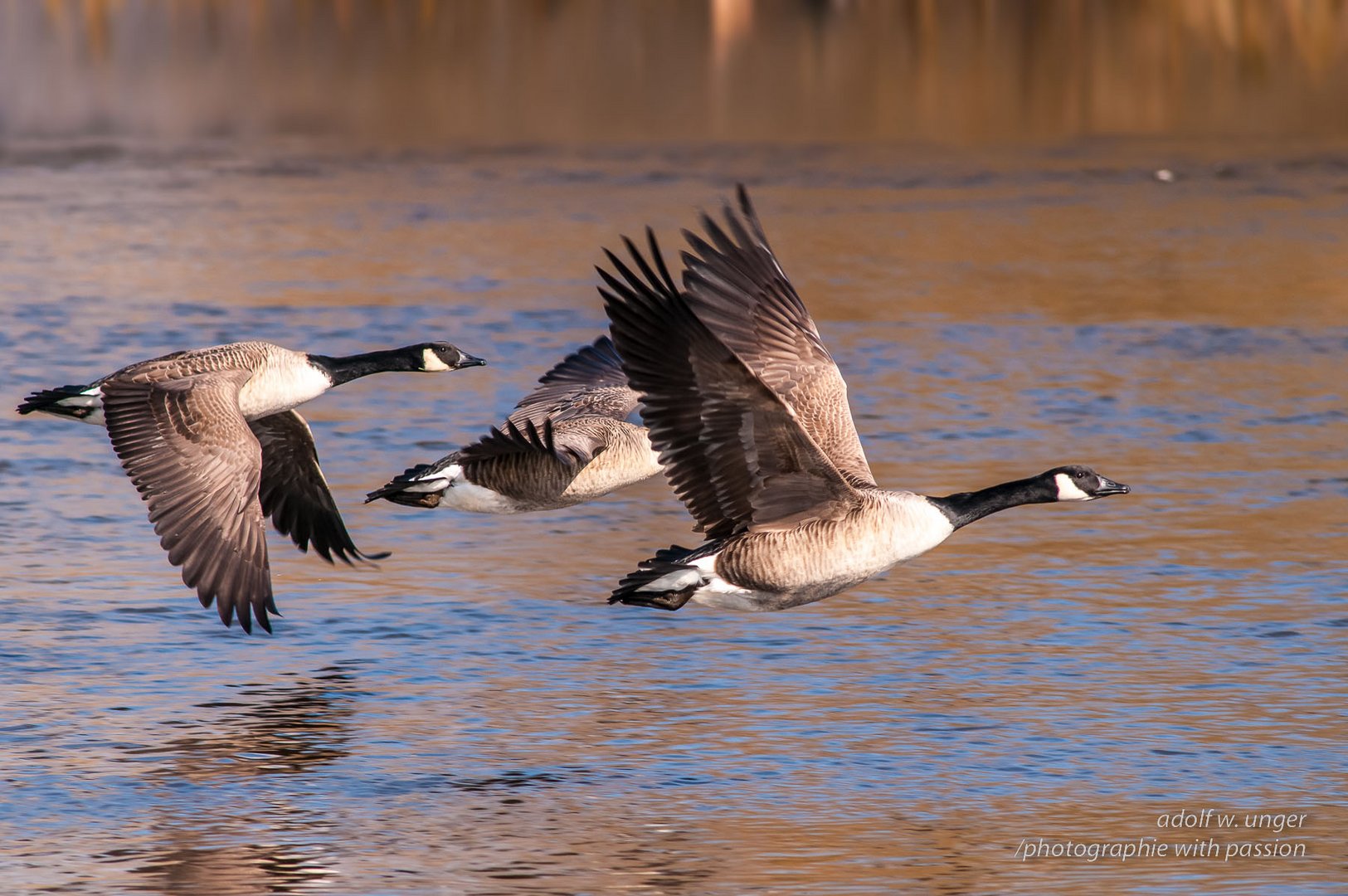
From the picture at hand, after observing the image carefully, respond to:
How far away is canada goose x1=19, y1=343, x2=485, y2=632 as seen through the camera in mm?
7992

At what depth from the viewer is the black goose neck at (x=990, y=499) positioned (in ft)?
24.1

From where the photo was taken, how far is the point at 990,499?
24.8ft

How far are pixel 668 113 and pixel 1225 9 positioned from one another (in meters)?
13.4

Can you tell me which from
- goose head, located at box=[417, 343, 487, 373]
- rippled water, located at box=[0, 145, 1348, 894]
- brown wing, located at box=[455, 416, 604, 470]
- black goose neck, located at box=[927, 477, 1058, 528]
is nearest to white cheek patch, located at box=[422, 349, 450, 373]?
goose head, located at box=[417, 343, 487, 373]

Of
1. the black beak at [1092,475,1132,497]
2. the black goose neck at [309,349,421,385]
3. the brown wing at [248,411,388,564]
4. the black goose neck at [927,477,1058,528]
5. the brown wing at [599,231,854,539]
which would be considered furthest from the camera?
the brown wing at [248,411,388,564]

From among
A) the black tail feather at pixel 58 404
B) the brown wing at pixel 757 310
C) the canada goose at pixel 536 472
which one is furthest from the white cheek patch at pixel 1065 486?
the black tail feather at pixel 58 404

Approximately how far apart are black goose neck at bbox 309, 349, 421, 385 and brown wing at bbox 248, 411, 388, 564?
33 cm

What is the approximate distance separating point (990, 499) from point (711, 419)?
123 cm

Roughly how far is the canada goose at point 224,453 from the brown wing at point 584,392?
878 mm

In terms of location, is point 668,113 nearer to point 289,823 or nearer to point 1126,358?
point 1126,358

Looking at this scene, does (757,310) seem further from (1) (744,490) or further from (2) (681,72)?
(2) (681,72)

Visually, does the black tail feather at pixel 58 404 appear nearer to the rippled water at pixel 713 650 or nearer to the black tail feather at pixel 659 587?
the rippled water at pixel 713 650

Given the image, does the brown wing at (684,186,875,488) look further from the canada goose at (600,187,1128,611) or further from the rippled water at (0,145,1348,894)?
the rippled water at (0,145,1348,894)

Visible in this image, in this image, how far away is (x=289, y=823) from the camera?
6.56 m
